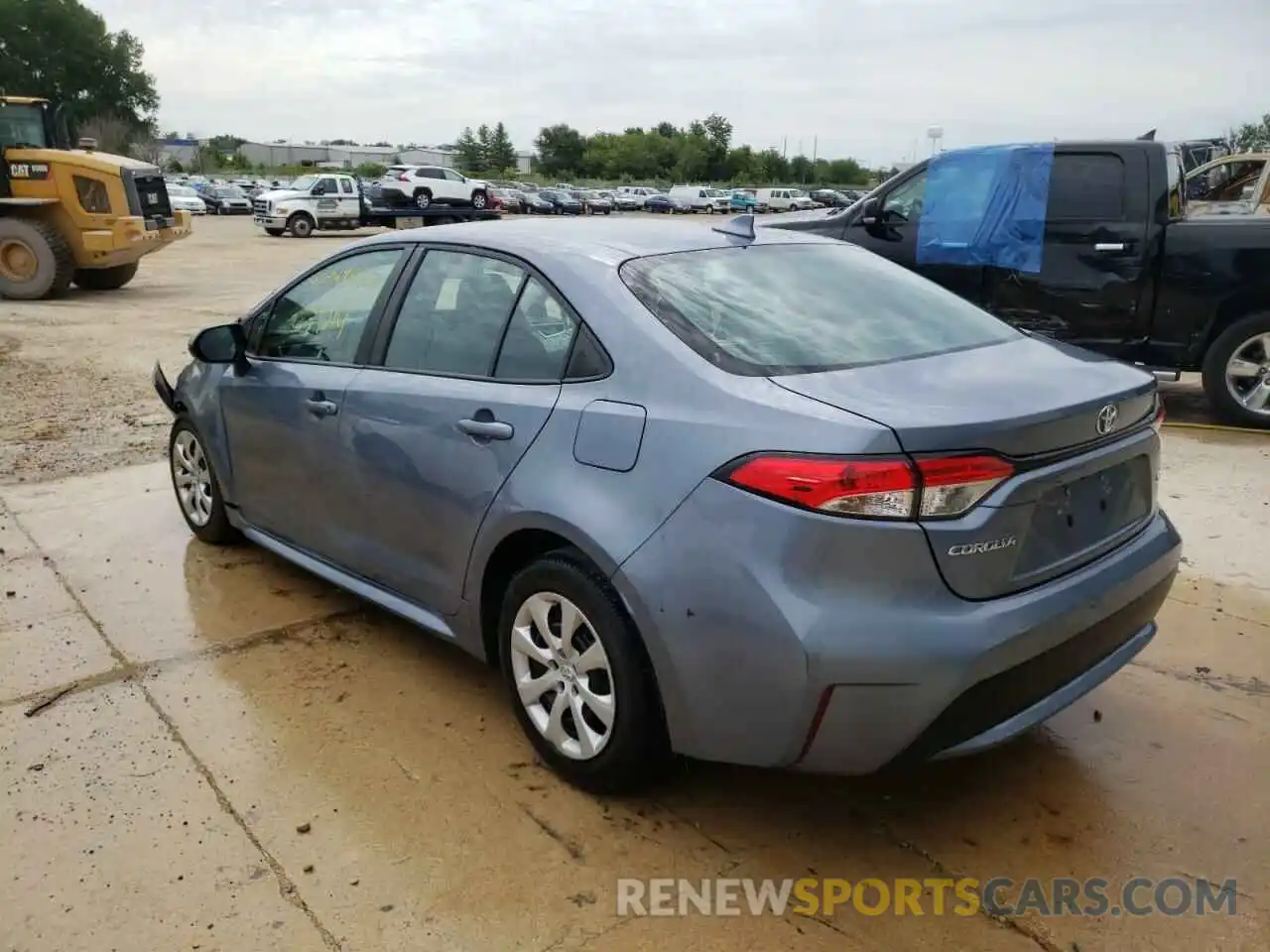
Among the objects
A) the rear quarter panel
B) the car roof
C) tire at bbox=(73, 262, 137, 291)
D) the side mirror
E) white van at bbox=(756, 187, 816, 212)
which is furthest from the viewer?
white van at bbox=(756, 187, 816, 212)

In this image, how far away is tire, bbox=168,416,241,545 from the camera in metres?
4.74

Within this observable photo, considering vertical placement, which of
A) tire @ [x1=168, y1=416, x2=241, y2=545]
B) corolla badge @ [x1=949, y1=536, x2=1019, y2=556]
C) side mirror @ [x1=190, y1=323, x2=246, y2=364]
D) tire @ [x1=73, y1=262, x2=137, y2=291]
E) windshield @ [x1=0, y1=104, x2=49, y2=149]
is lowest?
tire @ [x1=73, y1=262, x2=137, y2=291]

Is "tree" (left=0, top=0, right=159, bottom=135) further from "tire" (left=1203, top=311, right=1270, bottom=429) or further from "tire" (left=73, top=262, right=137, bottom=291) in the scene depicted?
"tire" (left=1203, top=311, right=1270, bottom=429)

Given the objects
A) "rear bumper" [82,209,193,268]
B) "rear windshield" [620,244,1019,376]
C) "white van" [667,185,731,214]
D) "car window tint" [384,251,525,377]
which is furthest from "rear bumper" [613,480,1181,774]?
"white van" [667,185,731,214]

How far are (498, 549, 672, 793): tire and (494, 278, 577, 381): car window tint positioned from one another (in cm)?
57

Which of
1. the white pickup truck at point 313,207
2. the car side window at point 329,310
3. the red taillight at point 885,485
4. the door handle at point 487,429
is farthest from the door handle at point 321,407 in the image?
the white pickup truck at point 313,207

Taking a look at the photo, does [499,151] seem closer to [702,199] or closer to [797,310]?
[702,199]

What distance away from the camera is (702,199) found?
64.2 meters

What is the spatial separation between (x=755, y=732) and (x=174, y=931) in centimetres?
145

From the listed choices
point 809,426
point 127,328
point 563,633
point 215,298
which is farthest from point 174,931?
point 215,298

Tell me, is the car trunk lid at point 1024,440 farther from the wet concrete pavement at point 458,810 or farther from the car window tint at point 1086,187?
the car window tint at point 1086,187

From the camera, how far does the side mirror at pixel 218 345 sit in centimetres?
416

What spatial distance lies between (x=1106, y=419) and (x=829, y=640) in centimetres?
99

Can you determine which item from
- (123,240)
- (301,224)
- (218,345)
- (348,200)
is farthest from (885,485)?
(348,200)
